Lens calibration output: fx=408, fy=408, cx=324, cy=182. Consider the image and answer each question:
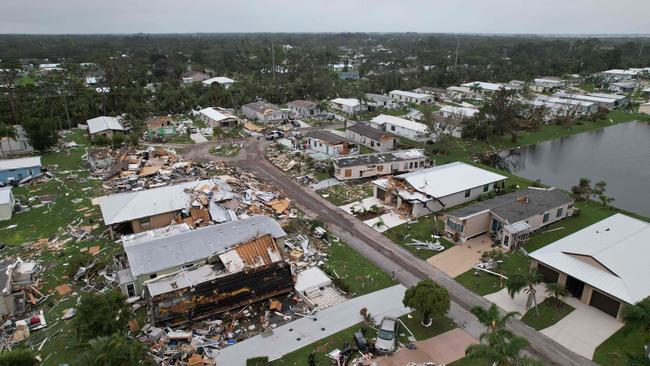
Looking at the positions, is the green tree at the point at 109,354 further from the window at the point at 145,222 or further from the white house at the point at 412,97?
the white house at the point at 412,97

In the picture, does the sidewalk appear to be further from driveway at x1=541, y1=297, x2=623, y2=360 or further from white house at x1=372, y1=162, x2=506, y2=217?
white house at x1=372, y1=162, x2=506, y2=217

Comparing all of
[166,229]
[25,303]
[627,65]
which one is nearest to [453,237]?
[166,229]

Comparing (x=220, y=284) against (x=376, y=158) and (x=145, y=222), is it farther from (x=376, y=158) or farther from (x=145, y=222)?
(x=376, y=158)

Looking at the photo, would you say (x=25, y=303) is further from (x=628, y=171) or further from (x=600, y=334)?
(x=628, y=171)

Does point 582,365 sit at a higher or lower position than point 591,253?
lower

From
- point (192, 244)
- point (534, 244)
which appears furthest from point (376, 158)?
point (192, 244)

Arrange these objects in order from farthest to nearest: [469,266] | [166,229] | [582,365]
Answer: [166,229]
[469,266]
[582,365]
